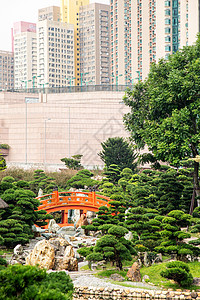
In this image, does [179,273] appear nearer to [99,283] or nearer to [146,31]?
[99,283]

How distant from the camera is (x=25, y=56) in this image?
124812mm

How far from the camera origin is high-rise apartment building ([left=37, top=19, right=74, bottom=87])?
107250mm

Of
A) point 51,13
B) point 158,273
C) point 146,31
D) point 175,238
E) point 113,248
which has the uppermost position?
point 51,13

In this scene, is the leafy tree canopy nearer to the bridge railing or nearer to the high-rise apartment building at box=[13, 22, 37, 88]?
the bridge railing

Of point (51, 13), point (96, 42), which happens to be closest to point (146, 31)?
point (96, 42)

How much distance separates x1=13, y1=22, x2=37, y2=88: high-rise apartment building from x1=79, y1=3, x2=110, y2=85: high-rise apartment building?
17.5 metres

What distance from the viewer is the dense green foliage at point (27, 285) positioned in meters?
10.4

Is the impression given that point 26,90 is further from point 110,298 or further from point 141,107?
point 110,298

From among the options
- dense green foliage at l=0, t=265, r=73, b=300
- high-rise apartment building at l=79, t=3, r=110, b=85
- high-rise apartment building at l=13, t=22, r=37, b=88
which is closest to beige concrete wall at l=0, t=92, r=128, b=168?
high-rise apartment building at l=79, t=3, r=110, b=85

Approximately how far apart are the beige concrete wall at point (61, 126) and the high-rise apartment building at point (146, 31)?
612cm

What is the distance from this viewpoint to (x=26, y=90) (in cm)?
7000

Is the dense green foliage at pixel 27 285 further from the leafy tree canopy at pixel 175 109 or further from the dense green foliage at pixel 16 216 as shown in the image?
the leafy tree canopy at pixel 175 109

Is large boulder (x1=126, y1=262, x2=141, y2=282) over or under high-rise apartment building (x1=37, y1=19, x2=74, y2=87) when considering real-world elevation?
under

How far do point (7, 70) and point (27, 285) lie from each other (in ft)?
414
